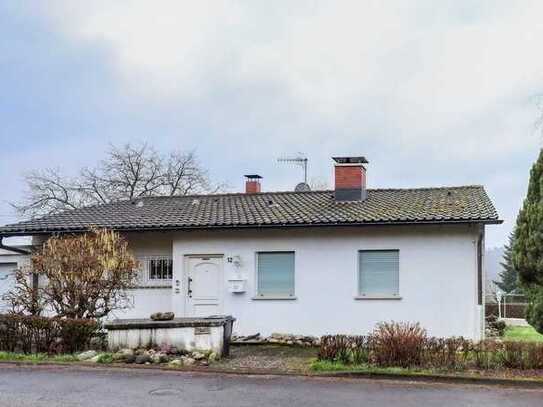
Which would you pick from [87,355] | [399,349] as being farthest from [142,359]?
[399,349]

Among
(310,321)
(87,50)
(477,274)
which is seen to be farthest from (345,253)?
(87,50)

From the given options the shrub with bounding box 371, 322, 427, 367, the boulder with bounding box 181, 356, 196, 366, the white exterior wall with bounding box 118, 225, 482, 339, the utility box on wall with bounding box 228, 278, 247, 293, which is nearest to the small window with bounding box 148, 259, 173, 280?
the white exterior wall with bounding box 118, 225, 482, 339

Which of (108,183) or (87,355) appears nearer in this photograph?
(87,355)

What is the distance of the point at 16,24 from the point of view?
13.7m

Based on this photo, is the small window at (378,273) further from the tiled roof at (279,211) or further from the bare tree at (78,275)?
the bare tree at (78,275)

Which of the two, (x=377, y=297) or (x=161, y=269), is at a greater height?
(x=161, y=269)

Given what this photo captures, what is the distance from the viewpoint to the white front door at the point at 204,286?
1892 centimetres

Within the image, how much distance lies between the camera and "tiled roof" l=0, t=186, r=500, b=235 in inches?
703

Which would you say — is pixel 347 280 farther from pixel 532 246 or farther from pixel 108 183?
pixel 108 183

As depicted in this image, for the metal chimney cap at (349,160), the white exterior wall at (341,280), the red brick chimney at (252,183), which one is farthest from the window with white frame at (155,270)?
the red brick chimney at (252,183)

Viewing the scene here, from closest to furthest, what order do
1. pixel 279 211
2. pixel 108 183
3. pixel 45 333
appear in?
1. pixel 45 333
2. pixel 279 211
3. pixel 108 183

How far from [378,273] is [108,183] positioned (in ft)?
94.5

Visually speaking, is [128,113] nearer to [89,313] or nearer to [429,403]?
[89,313]

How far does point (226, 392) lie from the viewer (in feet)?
35.8
